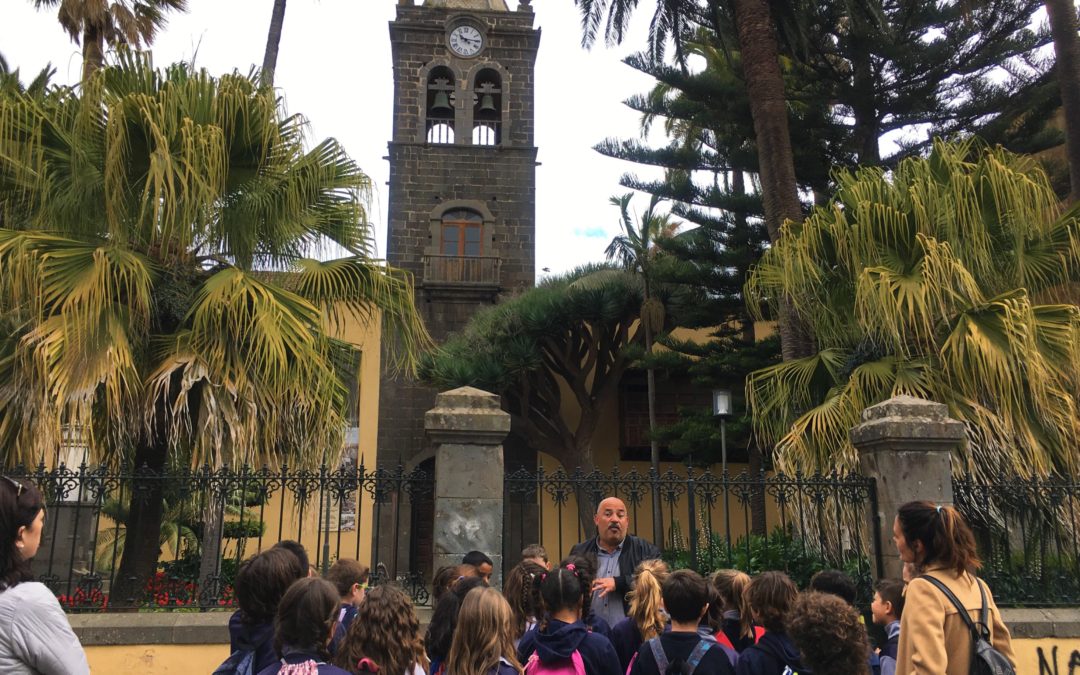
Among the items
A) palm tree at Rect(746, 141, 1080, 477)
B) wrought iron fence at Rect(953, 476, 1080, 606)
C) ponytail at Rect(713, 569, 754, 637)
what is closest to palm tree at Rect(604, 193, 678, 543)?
palm tree at Rect(746, 141, 1080, 477)

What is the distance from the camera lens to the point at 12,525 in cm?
253

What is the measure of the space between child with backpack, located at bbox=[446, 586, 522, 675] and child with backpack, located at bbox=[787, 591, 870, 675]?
106cm

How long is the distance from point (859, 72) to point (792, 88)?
1392mm

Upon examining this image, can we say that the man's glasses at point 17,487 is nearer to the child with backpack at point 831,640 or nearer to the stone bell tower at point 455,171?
the child with backpack at point 831,640

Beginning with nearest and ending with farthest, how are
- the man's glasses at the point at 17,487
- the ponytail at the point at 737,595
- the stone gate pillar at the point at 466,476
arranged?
the man's glasses at the point at 17,487 → the ponytail at the point at 737,595 → the stone gate pillar at the point at 466,476

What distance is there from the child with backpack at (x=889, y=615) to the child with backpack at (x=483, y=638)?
172 cm

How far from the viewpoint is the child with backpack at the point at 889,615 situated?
3814 mm

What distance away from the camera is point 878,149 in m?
15.3

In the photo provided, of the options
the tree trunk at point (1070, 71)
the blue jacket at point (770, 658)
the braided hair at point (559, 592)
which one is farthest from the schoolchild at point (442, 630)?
the tree trunk at point (1070, 71)

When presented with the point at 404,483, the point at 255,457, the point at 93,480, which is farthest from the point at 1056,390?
the point at 93,480

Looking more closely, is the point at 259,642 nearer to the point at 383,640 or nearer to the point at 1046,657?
the point at 383,640

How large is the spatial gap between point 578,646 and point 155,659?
3275 mm

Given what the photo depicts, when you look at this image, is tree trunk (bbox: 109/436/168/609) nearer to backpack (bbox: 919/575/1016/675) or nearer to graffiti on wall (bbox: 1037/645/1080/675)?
backpack (bbox: 919/575/1016/675)

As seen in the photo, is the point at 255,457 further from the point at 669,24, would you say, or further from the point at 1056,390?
the point at 669,24
